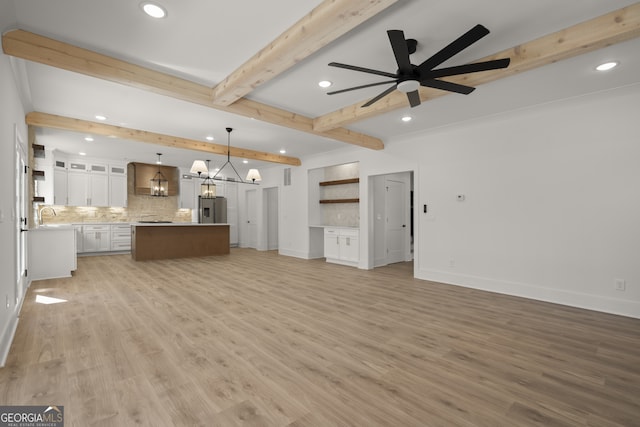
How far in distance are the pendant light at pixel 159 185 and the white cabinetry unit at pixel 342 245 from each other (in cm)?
584

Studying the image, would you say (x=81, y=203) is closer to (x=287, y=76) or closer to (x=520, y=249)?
(x=287, y=76)

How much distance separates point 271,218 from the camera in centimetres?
1041

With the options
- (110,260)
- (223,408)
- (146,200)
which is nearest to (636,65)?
(223,408)

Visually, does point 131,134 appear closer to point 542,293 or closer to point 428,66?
point 428,66

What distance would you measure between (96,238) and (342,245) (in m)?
7.03

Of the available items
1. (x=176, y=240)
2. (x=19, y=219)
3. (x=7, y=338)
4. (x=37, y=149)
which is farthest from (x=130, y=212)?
(x=7, y=338)

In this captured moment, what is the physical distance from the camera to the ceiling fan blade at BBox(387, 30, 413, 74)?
2055 millimetres

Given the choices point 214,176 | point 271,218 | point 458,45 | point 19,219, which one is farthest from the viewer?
point 271,218

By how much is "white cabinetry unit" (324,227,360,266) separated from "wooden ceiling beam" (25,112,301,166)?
101 inches

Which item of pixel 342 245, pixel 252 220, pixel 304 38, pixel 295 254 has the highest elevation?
pixel 304 38

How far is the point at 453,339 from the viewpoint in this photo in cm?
280

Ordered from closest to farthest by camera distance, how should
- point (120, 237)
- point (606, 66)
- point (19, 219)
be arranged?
point (606, 66)
point (19, 219)
point (120, 237)

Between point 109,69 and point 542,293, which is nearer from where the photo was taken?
point 109,69

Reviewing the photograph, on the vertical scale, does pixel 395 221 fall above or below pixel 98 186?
below
